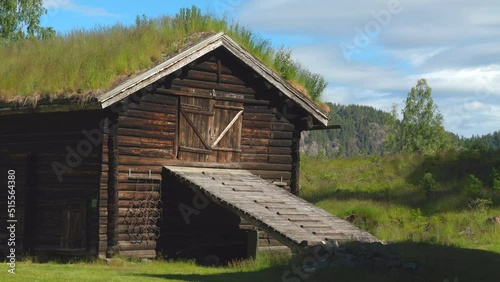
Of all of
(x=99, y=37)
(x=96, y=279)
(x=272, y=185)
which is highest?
(x=99, y=37)

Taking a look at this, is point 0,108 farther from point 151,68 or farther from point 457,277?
point 457,277

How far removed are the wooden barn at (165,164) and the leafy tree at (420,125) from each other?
61.5 meters

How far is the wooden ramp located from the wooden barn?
5 centimetres

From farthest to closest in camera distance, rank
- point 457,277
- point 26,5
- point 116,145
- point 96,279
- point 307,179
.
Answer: point 26,5
point 307,179
point 116,145
point 96,279
point 457,277

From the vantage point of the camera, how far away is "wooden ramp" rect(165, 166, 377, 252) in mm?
19250

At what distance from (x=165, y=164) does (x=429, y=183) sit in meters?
14.3

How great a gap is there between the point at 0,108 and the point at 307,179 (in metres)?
20.1

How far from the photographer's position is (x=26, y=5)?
4747 centimetres

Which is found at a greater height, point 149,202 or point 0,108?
point 0,108

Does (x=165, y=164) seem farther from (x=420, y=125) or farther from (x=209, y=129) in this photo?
(x=420, y=125)

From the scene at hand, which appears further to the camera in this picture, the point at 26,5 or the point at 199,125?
the point at 26,5

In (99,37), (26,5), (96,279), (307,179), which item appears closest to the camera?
(96,279)

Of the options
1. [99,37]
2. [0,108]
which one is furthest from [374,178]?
[0,108]

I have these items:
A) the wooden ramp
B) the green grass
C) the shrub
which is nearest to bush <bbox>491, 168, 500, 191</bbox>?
the shrub
